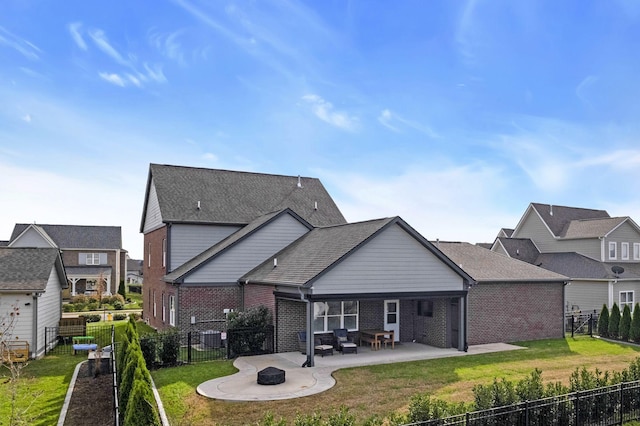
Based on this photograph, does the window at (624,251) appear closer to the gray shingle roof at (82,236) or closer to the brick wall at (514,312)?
the brick wall at (514,312)

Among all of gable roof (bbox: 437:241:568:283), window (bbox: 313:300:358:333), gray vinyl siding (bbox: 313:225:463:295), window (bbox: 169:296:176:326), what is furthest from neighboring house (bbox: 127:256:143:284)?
gray vinyl siding (bbox: 313:225:463:295)

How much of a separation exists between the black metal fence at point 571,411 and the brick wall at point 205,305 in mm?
15486

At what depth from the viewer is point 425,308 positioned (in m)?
24.7

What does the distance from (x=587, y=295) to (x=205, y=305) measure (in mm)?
26224

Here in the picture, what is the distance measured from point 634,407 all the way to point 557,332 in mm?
14904

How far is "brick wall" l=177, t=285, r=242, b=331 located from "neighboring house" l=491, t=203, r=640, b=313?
22.2 m

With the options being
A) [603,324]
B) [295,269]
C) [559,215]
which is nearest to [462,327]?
[295,269]

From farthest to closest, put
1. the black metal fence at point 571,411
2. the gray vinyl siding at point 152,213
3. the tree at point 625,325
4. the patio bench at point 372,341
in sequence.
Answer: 1. the gray vinyl siding at point 152,213
2. the tree at point 625,325
3. the patio bench at point 372,341
4. the black metal fence at point 571,411

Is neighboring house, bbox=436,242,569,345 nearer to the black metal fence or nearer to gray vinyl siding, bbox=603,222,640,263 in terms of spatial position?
the black metal fence

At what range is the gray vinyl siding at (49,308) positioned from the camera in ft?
74.5

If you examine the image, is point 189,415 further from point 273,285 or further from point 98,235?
point 98,235

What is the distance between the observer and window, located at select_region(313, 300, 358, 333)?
22750 mm

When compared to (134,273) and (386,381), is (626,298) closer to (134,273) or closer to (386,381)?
(386,381)

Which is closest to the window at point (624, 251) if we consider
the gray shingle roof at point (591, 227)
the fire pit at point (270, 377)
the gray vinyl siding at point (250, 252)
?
the gray shingle roof at point (591, 227)
